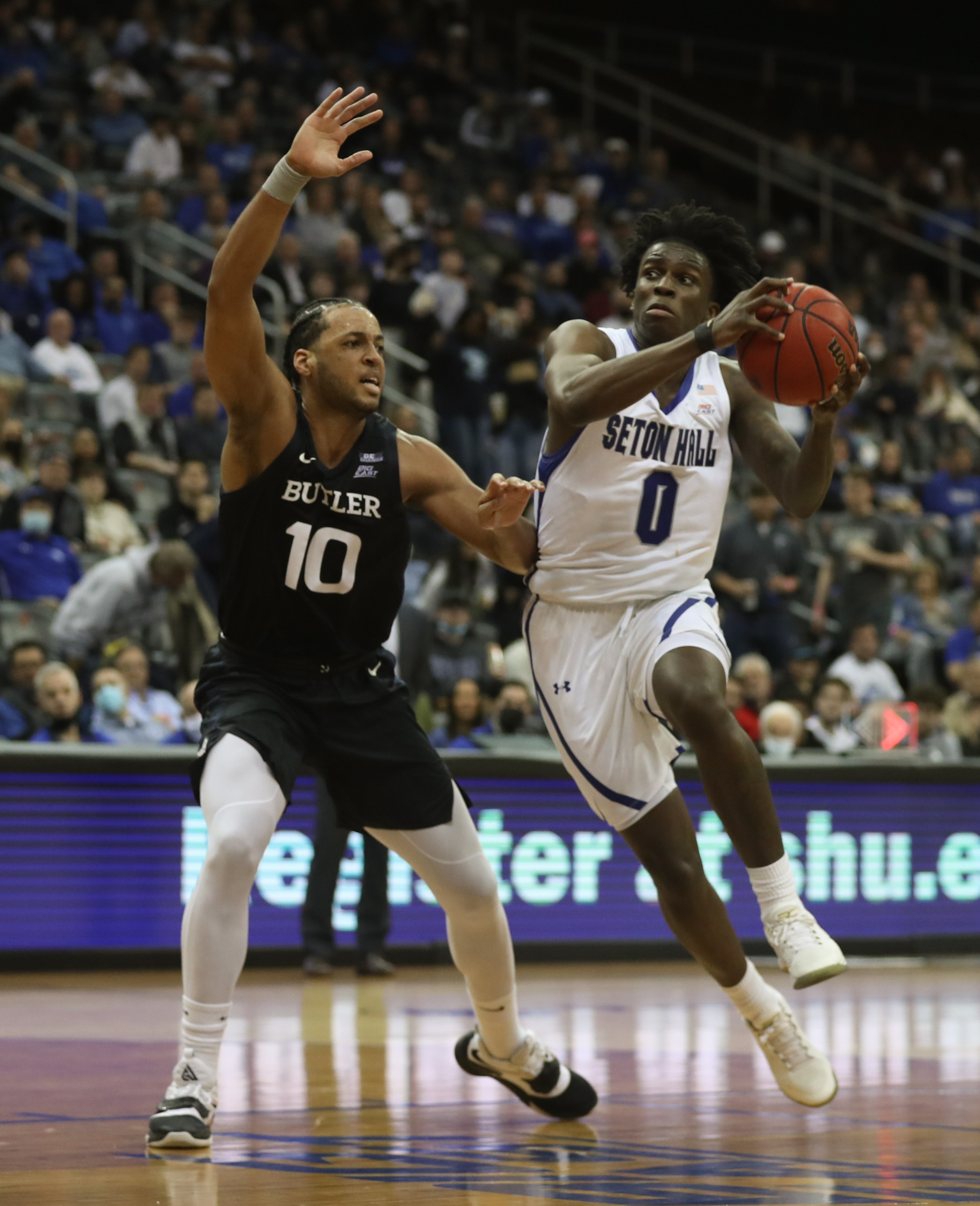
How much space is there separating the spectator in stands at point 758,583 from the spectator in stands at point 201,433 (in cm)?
353

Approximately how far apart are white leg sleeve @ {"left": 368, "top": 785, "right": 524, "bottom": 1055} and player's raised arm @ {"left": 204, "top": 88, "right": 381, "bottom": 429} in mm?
1208

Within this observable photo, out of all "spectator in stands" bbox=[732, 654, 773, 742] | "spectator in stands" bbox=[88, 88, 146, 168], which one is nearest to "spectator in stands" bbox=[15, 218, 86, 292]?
"spectator in stands" bbox=[88, 88, 146, 168]

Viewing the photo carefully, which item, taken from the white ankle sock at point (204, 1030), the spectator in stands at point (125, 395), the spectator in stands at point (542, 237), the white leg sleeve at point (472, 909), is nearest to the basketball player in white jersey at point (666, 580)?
the white leg sleeve at point (472, 909)

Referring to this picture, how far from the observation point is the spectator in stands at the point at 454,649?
1209cm

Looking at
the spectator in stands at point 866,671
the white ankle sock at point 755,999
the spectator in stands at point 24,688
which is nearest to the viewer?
the white ankle sock at point 755,999

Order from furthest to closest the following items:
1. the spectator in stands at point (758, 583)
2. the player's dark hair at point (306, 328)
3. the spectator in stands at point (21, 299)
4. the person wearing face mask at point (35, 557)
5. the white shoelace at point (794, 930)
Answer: the spectator in stands at point (21, 299) → the spectator in stands at point (758, 583) → the person wearing face mask at point (35, 557) → the player's dark hair at point (306, 328) → the white shoelace at point (794, 930)

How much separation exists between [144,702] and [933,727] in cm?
498

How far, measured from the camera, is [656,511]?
18.0ft

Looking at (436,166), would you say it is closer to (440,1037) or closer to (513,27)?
(513,27)

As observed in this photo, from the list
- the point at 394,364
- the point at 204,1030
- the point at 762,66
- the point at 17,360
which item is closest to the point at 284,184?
the point at 204,1030

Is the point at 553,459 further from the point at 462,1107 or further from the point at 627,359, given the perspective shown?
the point at 462,1107

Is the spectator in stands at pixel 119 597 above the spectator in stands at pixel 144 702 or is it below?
above

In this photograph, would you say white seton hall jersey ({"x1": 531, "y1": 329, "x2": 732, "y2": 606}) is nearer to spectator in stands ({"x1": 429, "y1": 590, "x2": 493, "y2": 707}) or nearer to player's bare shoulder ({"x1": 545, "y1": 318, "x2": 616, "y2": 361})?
player's bare shoulder ({"x1": 545, "y1": 318, "x2": 616, "y2": 361})

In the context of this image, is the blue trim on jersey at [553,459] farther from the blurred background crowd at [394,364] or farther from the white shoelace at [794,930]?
the blurred background crowd at [394,364]
